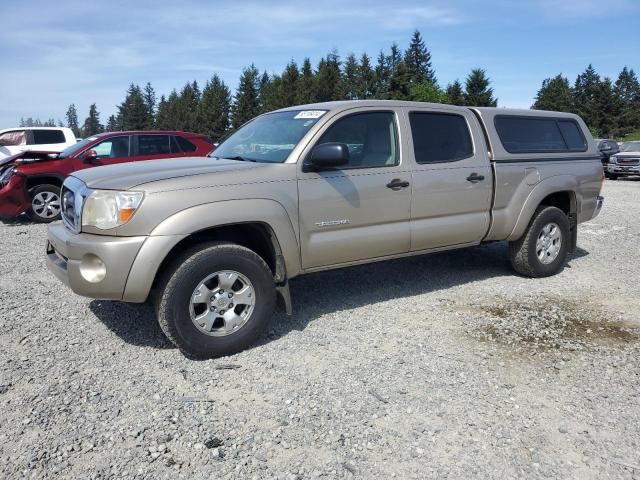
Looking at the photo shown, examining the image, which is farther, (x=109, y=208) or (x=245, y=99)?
(x=245, y=99)

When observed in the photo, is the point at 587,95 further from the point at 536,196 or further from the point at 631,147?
the point at 536,196

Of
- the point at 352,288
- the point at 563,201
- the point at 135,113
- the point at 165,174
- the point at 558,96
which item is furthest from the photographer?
the point at 135,113

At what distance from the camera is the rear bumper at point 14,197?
9.26 m

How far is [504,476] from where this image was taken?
8.18ft

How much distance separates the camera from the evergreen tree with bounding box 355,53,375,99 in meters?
76.0

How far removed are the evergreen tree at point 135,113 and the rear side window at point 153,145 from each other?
293ft

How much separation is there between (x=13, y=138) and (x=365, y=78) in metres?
67.0

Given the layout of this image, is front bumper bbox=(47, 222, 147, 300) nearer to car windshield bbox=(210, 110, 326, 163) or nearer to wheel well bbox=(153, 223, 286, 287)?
wheel well bbox=(153, 223, 286, 287)

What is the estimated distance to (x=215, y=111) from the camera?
79.6m

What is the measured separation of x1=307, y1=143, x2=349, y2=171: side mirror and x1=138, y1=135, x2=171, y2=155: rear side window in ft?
23.3

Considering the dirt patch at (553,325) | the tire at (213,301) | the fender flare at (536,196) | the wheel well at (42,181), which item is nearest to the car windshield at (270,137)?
the tire at (213,301)

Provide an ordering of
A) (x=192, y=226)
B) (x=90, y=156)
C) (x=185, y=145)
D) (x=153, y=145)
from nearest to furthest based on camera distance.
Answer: (x=192, y=226)
(x=90, y=156)
(x=153, y=145)
(x=185, y=145)

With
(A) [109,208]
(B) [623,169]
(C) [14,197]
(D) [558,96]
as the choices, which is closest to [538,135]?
(A) [109,208]

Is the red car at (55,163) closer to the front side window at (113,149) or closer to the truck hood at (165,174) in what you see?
the front side window at (113,149)
